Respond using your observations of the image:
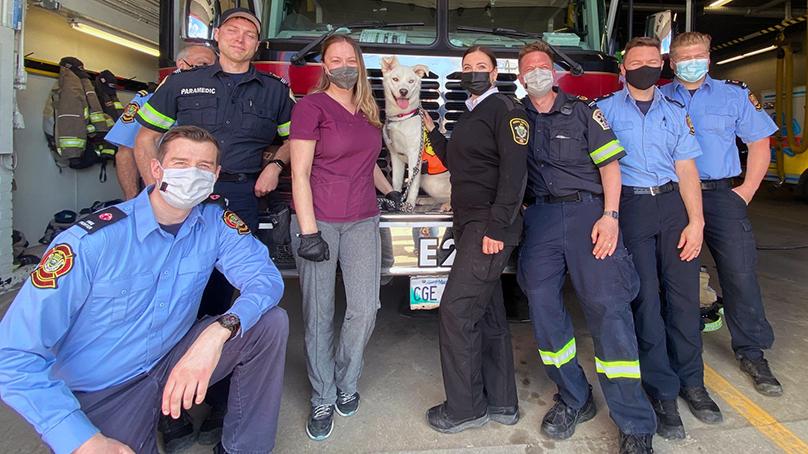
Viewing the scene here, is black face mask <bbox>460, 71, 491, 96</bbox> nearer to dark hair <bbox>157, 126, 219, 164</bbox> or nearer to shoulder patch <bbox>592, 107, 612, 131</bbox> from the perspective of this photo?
shoulder patch <bbox>592, 107, 612, 131</bbox>

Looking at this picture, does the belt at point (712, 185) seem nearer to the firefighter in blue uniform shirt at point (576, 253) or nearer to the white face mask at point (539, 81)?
the firefighter in blue uniform shirt at point (576, 253)

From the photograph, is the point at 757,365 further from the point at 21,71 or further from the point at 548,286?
the point at 21,71

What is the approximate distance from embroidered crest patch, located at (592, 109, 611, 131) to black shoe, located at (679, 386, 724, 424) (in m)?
1.44

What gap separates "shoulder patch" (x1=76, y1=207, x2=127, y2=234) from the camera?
1831 millimetres

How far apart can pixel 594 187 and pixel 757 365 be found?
1641 mm

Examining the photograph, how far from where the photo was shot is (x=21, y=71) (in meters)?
4.68

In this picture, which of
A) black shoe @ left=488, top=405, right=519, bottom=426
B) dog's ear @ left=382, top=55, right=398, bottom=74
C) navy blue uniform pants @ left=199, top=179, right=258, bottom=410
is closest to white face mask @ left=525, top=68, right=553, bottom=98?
dog's ear @ left=382, top=55, right=398, bottom=74

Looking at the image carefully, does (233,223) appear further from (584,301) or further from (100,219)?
(584,301)

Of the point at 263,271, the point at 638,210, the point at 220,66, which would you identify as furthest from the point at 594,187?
the point at 220,66

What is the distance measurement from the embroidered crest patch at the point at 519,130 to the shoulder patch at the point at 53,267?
1712 millimetres

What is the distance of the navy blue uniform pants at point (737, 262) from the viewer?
2.96 metres

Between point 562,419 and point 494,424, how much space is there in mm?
333

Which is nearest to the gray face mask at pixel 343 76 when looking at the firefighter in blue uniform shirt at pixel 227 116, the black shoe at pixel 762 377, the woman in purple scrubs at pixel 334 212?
the woman in purple scrubs at pixel 334 212

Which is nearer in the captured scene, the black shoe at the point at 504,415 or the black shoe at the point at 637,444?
the black shoe at the point at 637,444
